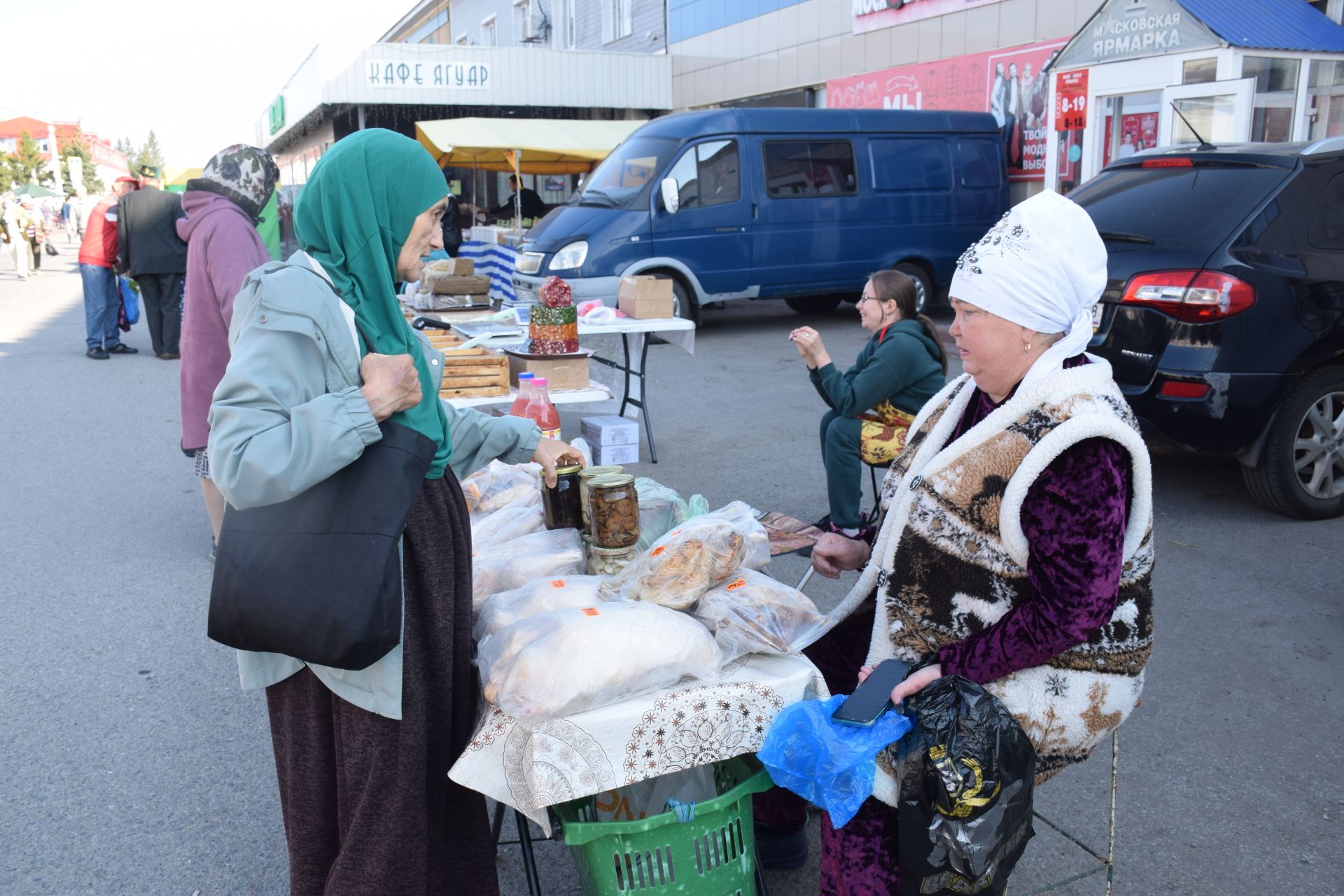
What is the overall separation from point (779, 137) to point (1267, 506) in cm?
720

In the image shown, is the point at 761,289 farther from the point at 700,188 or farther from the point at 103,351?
the point at 103,351

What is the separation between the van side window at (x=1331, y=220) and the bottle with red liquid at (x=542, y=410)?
3.87m

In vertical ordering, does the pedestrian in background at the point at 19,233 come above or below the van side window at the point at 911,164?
below

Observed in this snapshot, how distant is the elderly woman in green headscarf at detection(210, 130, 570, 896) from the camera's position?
5.94 ft

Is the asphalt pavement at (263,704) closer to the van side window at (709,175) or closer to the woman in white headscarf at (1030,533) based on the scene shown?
the woman in white headscarf at (1030,533)

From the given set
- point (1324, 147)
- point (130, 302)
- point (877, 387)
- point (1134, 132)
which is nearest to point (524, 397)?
point (877, 387)

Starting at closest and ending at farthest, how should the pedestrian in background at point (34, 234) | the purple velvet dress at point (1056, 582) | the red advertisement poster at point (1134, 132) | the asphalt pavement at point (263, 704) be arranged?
the purple velvet dress at point (1056, 582) → the asphalt pavement at point (263, 704) → the red advertisement poster at point (1134, 132) → the pedestrian in background at point (34, 234)

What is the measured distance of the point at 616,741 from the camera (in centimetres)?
206

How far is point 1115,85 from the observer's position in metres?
9.76

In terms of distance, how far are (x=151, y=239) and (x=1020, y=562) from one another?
10.4 meters

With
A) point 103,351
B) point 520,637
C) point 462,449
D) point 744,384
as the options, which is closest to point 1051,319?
point 520,637

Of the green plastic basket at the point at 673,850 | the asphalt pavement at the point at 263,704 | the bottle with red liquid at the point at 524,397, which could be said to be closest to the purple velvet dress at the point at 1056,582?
the green plastic basket at the point at 673,850

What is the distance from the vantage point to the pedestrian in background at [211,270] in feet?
13.5

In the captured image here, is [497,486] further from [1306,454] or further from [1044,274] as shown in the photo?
[1306,454]
